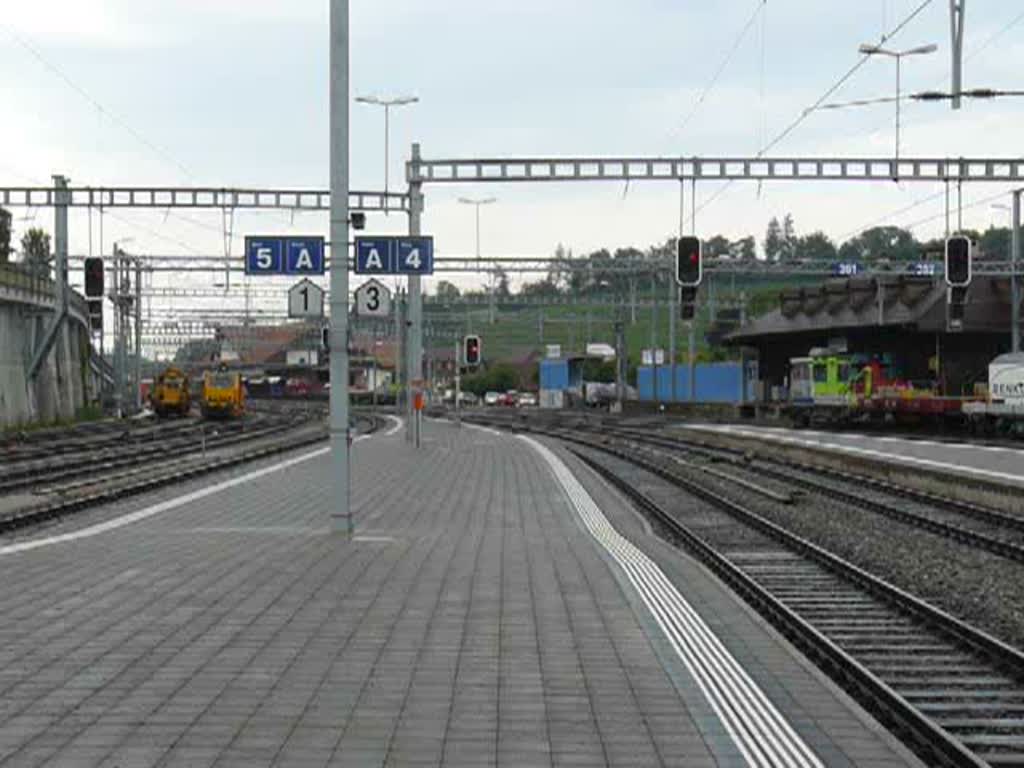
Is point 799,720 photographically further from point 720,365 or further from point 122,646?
point 720,365

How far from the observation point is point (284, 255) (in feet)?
57.0

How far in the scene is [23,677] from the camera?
8.24 metres

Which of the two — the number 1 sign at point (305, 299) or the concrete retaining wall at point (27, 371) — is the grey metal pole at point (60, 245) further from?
the number 1 sign at point (305, 299)

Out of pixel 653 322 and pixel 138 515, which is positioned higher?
pixel 653 322

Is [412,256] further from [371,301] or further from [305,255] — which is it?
[371,301]

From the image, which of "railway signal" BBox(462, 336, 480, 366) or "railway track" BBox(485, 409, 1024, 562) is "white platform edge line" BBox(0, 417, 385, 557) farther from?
"railway signal" BBox(462, 336, 480, 366)

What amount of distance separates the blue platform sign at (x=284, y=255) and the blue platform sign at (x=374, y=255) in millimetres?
750

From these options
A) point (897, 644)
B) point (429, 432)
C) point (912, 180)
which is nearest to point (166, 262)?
point (429, 432)

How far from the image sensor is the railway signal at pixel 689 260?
31.5 metres

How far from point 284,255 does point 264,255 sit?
24cm

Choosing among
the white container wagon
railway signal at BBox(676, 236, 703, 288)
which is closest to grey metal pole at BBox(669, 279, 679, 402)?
the white container wagon

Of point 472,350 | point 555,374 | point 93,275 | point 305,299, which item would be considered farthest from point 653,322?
point 305,299

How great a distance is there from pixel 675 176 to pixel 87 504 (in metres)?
17.9

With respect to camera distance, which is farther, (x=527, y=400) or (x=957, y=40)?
(x=527, y=400)
